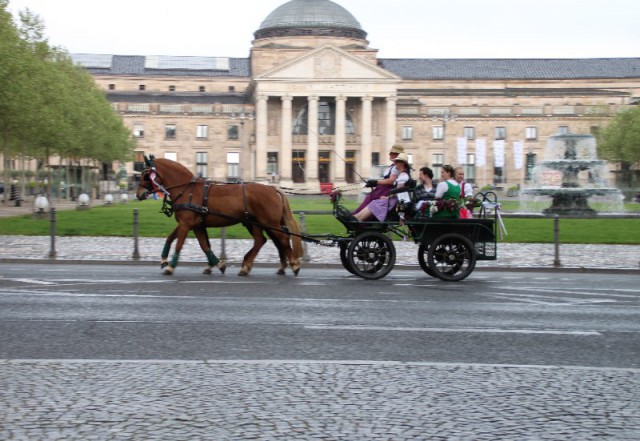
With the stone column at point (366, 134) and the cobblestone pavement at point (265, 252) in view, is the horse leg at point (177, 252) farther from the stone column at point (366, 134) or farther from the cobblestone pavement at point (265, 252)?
the stone column at point (366, 134)

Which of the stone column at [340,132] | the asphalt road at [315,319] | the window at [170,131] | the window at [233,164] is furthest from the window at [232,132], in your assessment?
the asphalt road at [315,319]

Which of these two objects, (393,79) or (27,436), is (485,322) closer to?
(27,436)

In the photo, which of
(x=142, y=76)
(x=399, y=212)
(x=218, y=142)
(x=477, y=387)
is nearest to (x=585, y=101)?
(x=218, y=142)

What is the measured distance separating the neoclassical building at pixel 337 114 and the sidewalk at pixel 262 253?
7746cm

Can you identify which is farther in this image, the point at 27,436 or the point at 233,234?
the point at 233,234

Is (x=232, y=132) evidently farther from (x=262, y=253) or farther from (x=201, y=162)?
(x=262, y=253)

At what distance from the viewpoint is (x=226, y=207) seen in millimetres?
18031

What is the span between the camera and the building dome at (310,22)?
123438 mm

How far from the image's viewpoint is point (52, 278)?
1675cm

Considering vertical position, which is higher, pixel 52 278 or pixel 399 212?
pixel 399 212

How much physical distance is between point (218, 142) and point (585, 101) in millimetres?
45199

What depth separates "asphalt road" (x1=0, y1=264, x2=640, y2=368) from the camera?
9.27 meters

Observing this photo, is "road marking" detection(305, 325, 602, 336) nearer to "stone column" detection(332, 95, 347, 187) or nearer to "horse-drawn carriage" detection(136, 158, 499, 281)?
"horse-drawn carriage" detection(136, 158, 499, 281)

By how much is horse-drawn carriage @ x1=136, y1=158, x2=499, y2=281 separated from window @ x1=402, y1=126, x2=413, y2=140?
96.7 metres
